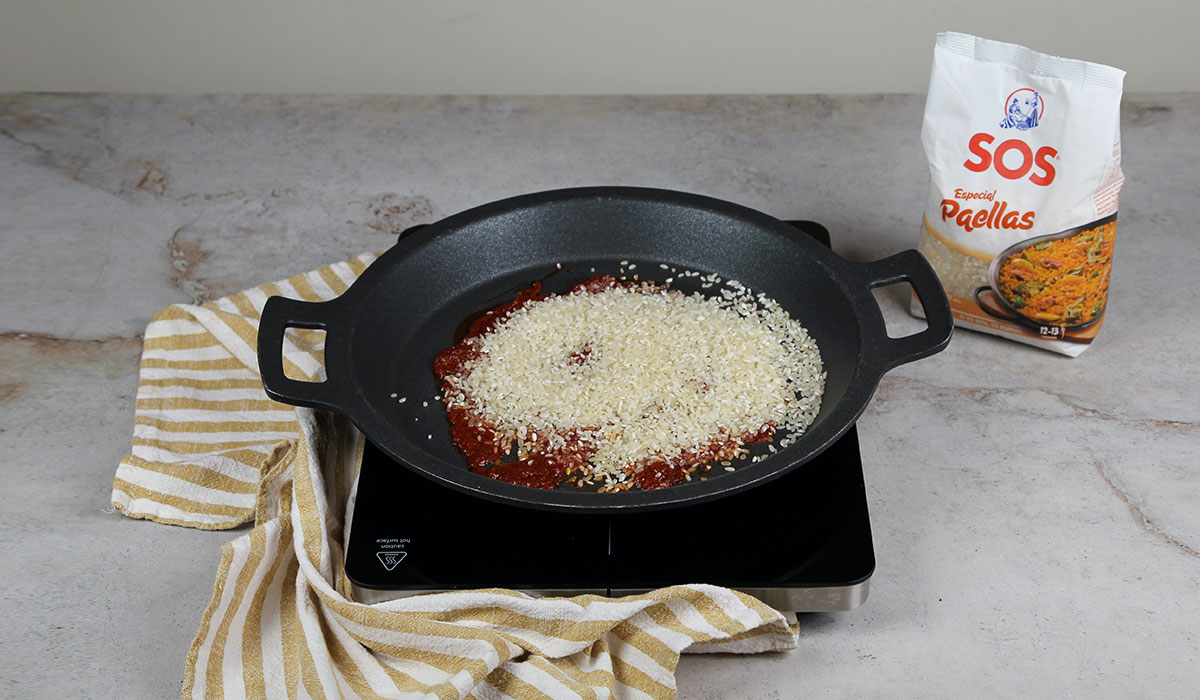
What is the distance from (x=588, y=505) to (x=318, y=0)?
125cm

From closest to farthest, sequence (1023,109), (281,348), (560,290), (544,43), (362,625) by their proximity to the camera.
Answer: (362,625) < (281,348) < (1023,109) < (560,290) < (544,43)

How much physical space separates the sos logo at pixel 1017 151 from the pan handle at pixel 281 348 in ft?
2.14

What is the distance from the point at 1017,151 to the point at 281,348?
0.73 meters

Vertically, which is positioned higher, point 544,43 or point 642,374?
point 544,43

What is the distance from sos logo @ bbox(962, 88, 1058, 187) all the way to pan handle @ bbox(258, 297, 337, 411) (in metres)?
0.65

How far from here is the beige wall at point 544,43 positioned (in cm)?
195

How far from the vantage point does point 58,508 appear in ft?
4.13

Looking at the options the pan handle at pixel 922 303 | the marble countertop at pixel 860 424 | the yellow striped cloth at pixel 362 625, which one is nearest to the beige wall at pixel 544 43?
the marble countertop at pixel 860 424

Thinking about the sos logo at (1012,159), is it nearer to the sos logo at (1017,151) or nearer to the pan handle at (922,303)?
the sos logo at (1017,151)

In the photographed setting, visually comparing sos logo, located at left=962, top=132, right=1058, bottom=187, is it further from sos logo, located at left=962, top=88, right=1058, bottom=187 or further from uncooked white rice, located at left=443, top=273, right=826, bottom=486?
uncooked white rice, located at left=443, top=273, right=826, bottom=486

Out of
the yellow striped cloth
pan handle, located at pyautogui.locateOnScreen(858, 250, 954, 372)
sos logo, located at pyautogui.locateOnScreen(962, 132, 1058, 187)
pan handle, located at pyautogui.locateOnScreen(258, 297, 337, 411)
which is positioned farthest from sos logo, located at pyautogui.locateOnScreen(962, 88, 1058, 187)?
A: pan handle, located at pyautogui.locateOnScreen(258, 297, 337, 411)

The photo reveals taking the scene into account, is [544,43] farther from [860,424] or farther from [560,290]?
[860,424]

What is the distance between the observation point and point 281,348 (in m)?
1.15

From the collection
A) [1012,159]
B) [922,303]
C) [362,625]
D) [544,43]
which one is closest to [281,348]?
[362,625]
